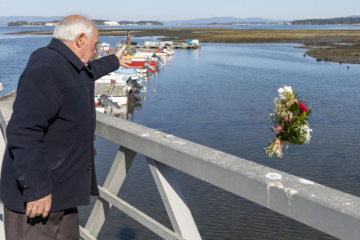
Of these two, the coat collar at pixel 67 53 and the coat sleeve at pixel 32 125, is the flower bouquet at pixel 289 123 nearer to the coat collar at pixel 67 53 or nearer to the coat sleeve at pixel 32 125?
the coat collar at pixel 67 53

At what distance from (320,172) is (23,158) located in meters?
12.1

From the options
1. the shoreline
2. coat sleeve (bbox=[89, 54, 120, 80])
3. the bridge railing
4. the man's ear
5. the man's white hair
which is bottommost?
the shoreline

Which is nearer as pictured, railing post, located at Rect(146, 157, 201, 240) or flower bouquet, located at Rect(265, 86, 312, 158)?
railing post, located at Rect(146, 157, 201, 240)

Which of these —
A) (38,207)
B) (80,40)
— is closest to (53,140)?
(38,207)

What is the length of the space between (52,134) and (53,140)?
0.03m

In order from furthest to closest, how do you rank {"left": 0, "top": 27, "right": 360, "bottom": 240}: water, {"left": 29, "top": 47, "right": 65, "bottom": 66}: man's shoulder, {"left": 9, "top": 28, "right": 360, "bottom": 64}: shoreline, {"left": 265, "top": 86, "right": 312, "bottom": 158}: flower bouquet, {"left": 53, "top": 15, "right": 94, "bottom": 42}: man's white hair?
{"left": 9, "top": 28, "right": 360, "bottom": 64}: shoreline, {"left": 0, "top": 27, "right": 360, "bottom": 240}: water, {"left": 265, "top": 86, "right": 312, "bottom": 158}: flower bouquet, {"left": 53, "top": 15, "right": 94, "bottom": 42}: man's white hair, {"left": 29, "top": 47, "right": 65, "bottom": 66}: man's shoulder

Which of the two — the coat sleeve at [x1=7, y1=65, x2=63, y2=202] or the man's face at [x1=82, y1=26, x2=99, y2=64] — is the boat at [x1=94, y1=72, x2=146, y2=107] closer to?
the man's face at [x1=82, y1=26, x2=99, y2=64]

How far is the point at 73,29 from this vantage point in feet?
7.86

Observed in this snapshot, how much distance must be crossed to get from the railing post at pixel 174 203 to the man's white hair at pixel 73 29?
2.49 ft

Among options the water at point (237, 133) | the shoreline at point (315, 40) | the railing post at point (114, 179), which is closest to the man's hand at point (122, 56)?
the railing post at point (114, 179)

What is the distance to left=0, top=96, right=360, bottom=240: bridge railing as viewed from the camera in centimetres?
141

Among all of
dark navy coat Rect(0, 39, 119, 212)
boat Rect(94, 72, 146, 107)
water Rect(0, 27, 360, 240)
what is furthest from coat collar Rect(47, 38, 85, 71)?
boat Rect(94, 72, 146, 107)

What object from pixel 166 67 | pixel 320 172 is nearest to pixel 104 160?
pixel 320 172

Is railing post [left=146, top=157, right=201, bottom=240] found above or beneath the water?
above
